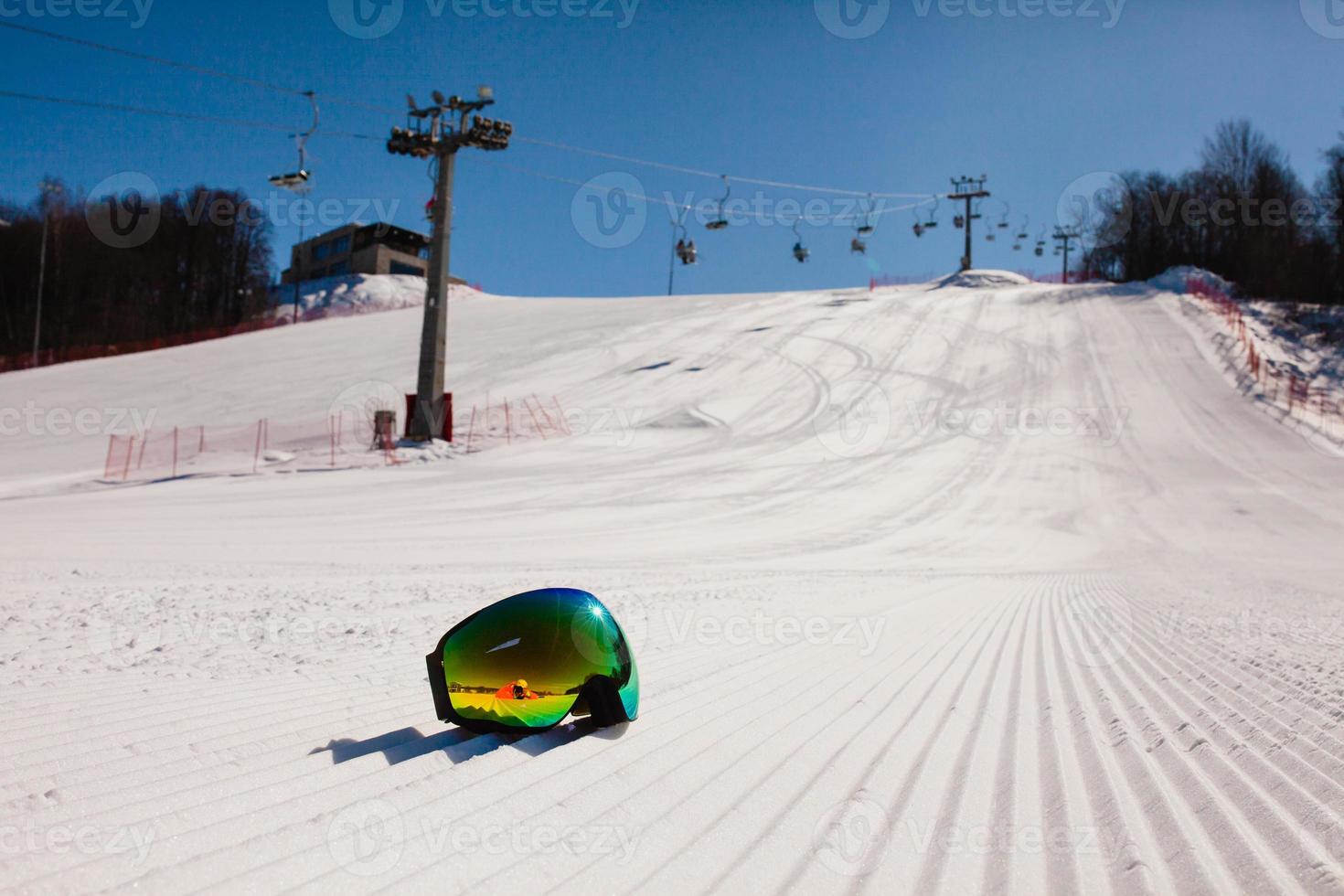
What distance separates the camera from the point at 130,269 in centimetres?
6775

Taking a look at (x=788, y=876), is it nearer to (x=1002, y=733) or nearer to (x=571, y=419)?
(x=1002, y=733)

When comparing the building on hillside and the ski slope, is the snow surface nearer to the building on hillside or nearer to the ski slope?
the building on hillside

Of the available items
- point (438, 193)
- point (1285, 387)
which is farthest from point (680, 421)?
point (1285, 387)

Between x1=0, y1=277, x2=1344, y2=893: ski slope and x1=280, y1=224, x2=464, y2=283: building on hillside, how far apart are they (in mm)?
56473

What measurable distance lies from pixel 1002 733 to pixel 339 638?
144 inches

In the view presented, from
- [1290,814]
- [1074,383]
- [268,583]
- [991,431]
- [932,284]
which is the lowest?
[268,583]

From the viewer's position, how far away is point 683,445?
920 inches

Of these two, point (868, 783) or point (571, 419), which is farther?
point (571, 419)

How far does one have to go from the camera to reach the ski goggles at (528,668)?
9.66 ft

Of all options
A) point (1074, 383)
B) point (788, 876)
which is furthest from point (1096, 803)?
point (1074, 383)

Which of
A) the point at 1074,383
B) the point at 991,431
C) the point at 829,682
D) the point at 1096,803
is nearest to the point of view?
the point at 1096,803

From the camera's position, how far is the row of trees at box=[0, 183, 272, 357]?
A: 6388cm

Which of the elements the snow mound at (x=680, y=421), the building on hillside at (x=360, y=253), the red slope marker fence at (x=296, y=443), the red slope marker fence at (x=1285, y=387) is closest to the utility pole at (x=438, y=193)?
the red slope marker fence at (x=296, y=443)

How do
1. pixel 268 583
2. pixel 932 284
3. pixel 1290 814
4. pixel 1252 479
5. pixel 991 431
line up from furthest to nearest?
1. pixel 932 284
2. pixel 991 431
3. pixel 1252 479
4. pixel 268 583
5. pixel 1290 814
